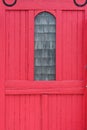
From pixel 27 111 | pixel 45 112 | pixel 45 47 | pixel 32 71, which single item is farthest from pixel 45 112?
pixel 45 47

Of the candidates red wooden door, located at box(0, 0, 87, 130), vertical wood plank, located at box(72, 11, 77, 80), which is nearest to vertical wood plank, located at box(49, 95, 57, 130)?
red wooden door, located at box(0, 0, 87, 130)

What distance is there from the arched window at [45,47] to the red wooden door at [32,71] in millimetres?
58

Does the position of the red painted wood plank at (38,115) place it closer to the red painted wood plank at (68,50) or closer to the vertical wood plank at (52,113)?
the vertical wood plank at (52,113)

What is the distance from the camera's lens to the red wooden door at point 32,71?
5617 mm

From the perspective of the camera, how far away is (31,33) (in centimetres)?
562

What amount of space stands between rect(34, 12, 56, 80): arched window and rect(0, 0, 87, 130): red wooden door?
6 cm

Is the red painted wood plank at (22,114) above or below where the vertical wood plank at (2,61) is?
Answer: below

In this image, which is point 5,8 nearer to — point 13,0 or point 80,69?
point 13,0

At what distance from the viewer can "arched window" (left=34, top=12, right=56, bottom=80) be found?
18.5ft

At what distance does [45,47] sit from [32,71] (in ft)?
1.21

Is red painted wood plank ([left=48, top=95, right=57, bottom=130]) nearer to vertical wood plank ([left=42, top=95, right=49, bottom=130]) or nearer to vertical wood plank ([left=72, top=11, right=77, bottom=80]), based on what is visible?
vertical wood plank ([left=42, top=95, right=49, bottom=130])

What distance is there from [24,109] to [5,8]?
54.3 inches

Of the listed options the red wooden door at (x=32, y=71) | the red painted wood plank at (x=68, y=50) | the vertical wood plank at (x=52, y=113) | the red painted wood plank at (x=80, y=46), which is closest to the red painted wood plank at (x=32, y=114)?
the red wooden door at (x=32, y=71)

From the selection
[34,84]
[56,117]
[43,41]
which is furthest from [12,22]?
[56,117]
